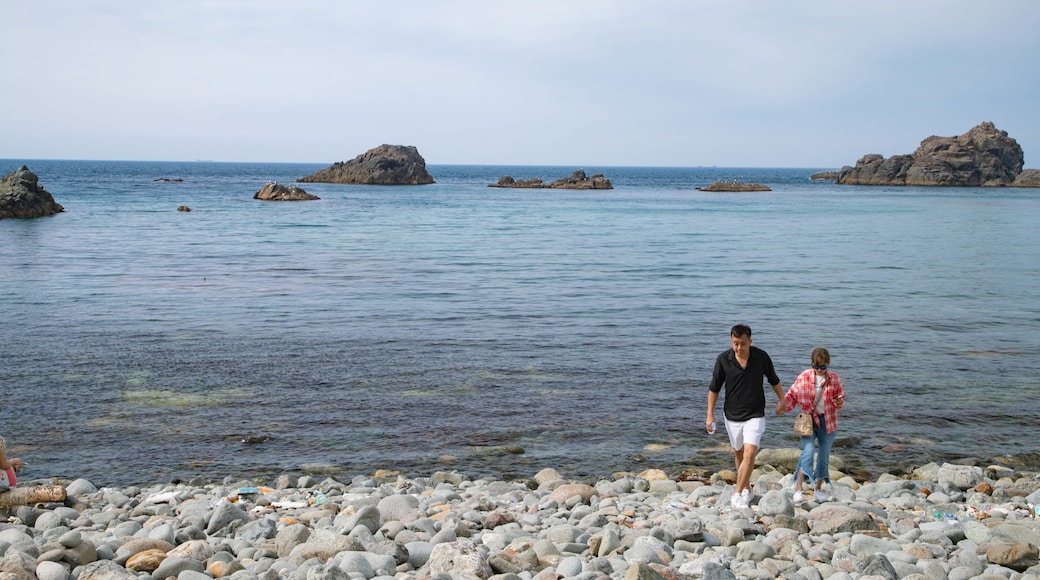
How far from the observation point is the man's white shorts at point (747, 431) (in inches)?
347

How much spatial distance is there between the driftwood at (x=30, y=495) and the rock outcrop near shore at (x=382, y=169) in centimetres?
12919

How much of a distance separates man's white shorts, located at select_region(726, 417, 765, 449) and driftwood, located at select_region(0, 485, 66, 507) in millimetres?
7100

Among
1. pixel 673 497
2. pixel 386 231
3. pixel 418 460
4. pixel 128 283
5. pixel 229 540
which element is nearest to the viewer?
pixel 229 540

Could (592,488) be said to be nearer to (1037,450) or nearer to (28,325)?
(1037,450)

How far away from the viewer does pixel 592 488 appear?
977cm

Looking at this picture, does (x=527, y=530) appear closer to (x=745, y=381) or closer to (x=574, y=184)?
(x=745, y=381)

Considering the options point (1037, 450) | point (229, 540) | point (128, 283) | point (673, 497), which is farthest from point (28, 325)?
point (1037, 450)

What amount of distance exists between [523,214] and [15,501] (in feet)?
194

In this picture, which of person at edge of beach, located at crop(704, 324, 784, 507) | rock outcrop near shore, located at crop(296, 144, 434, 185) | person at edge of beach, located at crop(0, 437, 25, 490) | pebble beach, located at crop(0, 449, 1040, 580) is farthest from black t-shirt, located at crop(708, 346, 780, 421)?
rock outcrop near shore, located at crop(296, 144, 434, 185)

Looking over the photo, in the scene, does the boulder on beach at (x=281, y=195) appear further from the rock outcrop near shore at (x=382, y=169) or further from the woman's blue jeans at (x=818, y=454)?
the woman's blue jeans at (x=818, y=454)

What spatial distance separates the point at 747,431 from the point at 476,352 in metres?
9.07

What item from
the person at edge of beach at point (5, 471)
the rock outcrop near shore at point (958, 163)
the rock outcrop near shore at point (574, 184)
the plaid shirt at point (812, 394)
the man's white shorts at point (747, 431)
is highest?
the rock outcrop near shore at point (958, 163)

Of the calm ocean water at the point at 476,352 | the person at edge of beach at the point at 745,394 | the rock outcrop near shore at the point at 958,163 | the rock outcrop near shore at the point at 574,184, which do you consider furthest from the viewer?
the rock outcrop near shore at the point at 958,163

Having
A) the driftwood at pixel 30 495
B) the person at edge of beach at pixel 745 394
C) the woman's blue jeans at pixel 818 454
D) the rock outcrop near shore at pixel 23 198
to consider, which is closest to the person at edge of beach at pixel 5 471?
the driftwood at pixel 30 495
